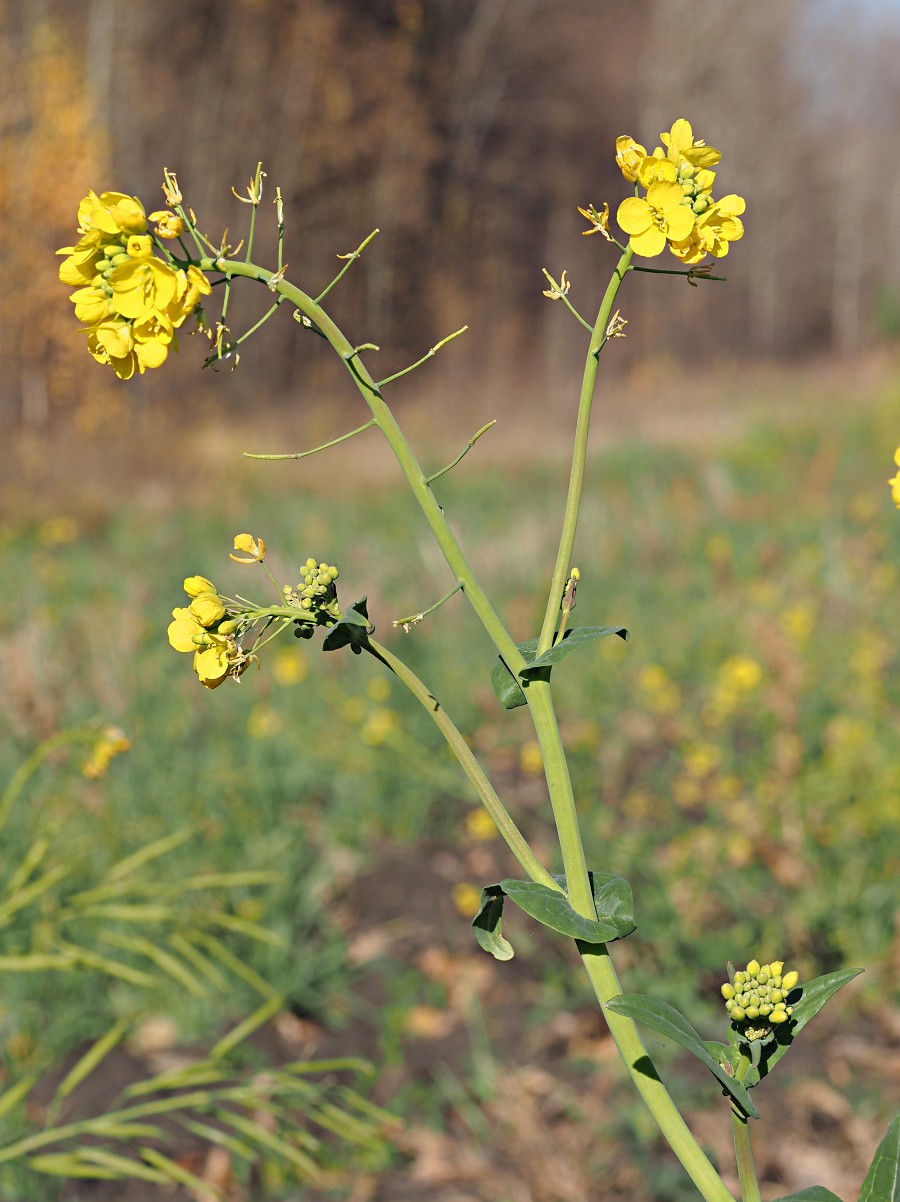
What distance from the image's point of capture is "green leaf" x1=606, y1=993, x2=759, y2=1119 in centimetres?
54

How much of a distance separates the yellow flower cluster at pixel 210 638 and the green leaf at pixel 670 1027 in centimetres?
27

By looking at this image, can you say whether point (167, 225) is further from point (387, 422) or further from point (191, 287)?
point (387, 422)

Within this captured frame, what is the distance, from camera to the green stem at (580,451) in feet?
1.87

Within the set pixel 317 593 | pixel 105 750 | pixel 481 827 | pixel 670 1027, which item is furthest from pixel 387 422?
pixel 481 827

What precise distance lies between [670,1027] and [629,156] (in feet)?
1.51

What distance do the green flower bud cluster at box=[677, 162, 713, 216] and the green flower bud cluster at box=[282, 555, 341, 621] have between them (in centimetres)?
28

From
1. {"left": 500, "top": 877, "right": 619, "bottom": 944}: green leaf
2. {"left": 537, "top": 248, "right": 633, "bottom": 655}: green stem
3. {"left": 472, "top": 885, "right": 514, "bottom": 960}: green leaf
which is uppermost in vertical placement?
{"left": 537, "top": 248, "right": 633, "bottom": 655}: green stem

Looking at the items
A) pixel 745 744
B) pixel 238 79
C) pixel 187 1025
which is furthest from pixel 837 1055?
pixel 238 79

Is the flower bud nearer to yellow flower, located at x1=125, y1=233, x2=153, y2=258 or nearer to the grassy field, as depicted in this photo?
yellow flower, located at x1=125, y1=233, x2=153, y2=258

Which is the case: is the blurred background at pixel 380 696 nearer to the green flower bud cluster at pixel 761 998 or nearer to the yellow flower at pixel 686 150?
the green flower bud cluster at pixel 761 998

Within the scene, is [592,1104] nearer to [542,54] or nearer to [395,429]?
[395,429]

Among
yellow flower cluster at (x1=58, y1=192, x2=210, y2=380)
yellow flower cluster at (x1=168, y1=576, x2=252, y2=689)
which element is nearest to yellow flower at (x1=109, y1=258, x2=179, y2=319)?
yellow flower cluster at (x1=58, y1=192, x2=210, y2=380)

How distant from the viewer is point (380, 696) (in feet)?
11.3

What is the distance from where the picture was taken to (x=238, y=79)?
13570mm
